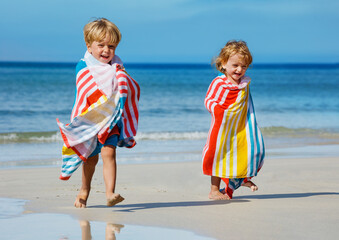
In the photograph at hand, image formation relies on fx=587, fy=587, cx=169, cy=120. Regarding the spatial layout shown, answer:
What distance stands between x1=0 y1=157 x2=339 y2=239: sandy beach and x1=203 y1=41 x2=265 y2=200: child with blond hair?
244 millimetres

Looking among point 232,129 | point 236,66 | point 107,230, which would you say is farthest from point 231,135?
point 107,230

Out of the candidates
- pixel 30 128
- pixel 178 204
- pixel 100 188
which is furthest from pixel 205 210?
pixel 30 128

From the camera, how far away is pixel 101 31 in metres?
4.36

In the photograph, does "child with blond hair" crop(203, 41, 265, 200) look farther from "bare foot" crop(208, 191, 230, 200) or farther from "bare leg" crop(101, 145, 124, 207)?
"bare leg" crop(101, 145, 124, 207)

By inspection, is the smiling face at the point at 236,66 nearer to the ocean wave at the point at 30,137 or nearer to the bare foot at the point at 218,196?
the bare foot at the point at 218,196

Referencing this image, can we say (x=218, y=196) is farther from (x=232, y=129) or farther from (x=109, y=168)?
(x=109, y=168)

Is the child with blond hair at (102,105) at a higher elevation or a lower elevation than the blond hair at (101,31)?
lower

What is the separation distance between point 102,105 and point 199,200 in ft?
4.32

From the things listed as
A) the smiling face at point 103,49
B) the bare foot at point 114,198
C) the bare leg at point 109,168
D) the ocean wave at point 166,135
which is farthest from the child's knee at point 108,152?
the ocean wave at point 166,135

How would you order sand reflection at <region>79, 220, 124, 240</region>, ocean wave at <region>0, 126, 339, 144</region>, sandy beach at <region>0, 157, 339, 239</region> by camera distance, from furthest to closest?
ocean wave at <region>0, 126, 339, 144</region> < sandy beach at <region>0, 157, 339, 239</region> < sand reflection at <region>79, 220, 124, 240</region>

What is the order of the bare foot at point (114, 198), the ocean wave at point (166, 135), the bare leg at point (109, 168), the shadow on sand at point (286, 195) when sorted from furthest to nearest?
the ocean wave at point (166, 135), the shadow on sand at point (286, 195), the bare leg at point (109, 168), the bare foot at point (114, 198)

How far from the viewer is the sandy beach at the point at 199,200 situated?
3949 millimetres

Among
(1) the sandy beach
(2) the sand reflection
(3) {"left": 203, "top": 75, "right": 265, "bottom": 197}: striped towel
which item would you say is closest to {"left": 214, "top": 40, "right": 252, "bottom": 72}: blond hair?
(3) {"left": 203, "top": 75, "right": 265, "bottom": 197}: striped towel

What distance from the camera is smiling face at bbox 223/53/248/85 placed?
5.02 metres
